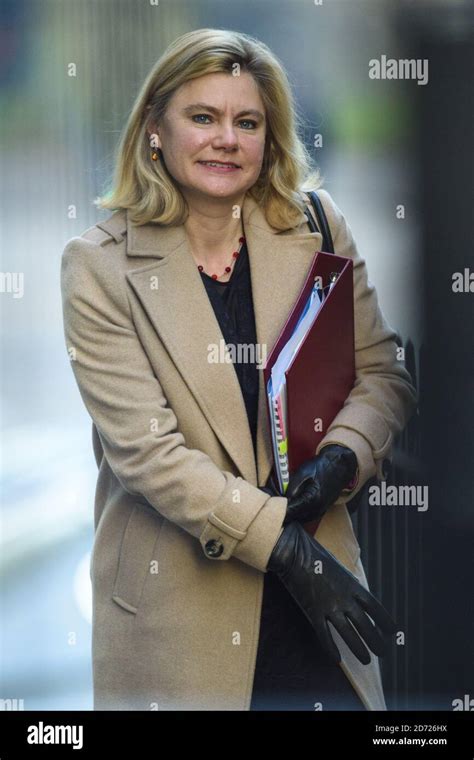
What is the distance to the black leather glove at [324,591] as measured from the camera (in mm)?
2518

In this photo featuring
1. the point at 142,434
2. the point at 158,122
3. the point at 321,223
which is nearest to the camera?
the point at 142,434

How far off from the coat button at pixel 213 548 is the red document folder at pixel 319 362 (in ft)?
0.79

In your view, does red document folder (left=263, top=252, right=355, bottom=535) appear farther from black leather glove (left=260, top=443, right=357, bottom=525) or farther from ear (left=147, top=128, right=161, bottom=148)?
ear (left=147, top=128, right=161, bottom=148)

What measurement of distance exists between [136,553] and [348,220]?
0.96 meters

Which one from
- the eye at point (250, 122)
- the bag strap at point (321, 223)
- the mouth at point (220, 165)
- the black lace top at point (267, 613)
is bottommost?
the black lace top at point (267, 613)

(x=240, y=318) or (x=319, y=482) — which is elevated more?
(x=240, y=318)

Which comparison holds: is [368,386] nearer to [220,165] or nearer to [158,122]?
[220,165]

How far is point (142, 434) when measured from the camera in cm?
250

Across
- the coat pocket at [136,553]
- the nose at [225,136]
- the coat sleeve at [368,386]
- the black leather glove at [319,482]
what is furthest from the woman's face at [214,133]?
the coat pocket at [136,553]

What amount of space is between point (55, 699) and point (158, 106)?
1532mm

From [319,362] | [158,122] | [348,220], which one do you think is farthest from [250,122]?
[319,362]

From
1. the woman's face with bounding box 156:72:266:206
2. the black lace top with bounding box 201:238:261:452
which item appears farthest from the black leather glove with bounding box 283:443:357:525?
the woman's face with bounding box 156:72:266:206

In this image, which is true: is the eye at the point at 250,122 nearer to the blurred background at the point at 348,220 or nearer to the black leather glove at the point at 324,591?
the blurred background at the point at 348,220

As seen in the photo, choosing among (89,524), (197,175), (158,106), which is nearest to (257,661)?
(89,524)
